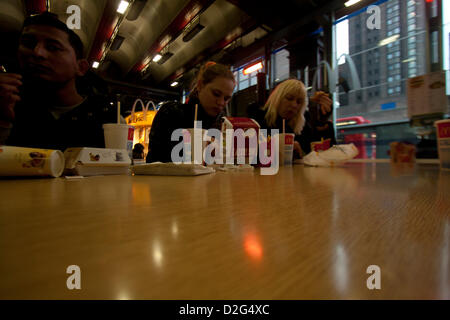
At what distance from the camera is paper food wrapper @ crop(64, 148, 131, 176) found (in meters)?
0.62

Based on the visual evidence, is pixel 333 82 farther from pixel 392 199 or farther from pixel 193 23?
pixel 392 199

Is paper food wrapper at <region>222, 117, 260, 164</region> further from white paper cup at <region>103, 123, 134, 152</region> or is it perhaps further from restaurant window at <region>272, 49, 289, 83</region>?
restaurant window at <region>272, 49, 289, 83</region>

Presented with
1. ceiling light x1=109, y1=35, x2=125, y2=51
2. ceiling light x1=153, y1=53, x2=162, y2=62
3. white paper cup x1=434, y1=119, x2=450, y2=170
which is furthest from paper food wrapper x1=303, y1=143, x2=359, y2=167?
ceiling light x1=153, y1=53, x2=162, y2=62

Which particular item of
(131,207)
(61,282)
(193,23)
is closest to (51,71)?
(131,207)

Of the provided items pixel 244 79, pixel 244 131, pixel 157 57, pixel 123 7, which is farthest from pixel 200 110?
pixel 157 57

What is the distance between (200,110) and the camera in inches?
63.1

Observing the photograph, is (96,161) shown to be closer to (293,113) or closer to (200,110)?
(200,110)

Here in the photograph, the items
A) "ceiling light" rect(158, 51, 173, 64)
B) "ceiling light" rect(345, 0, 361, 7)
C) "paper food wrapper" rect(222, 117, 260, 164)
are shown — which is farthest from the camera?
"ceiling light" rect(158, 51, 173, 64)

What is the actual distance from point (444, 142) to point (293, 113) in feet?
4.24

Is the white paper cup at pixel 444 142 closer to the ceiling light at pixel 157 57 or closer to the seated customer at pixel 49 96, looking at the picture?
the seated customer at pixel 49 96

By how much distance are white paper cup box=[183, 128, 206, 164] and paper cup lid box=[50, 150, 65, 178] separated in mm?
374

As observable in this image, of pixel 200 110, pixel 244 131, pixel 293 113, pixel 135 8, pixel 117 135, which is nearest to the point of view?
pixel 117 135

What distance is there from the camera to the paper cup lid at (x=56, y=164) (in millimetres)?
574

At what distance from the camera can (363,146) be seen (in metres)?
3.39
